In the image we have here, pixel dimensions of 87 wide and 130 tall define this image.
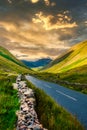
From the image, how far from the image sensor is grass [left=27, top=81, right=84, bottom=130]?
522 inches

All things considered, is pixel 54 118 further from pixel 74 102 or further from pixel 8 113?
pixel 74 102

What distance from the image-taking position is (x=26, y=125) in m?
11.3

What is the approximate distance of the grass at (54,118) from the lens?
1327 cm

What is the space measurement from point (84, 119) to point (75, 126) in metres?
3.07

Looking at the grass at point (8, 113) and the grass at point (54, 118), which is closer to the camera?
the grass at point (54, 118)

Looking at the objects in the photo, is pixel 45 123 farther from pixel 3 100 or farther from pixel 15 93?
pixel 15 93

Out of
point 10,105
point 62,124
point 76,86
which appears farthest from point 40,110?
point 76,86

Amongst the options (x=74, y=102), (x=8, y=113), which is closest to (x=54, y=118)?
(x=8, y=113)

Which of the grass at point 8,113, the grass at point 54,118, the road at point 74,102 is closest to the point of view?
the grass at point 54,118

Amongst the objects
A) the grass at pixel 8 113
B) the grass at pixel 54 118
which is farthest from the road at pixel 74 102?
the grass at pixel 8 113

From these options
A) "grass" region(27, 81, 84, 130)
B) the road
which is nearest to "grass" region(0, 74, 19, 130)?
"grass" region(27, 81, 84, 130)

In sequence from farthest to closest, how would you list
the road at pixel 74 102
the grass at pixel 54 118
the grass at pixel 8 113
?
the road at pixel 74 102
the grass at pixel 8 113
the grass at pixel 54 118

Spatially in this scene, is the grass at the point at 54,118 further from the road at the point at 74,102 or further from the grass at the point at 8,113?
the grass at the point at 8,113

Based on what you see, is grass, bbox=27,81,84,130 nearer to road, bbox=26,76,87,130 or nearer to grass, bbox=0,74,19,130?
road, bbox=26,76,87,130
